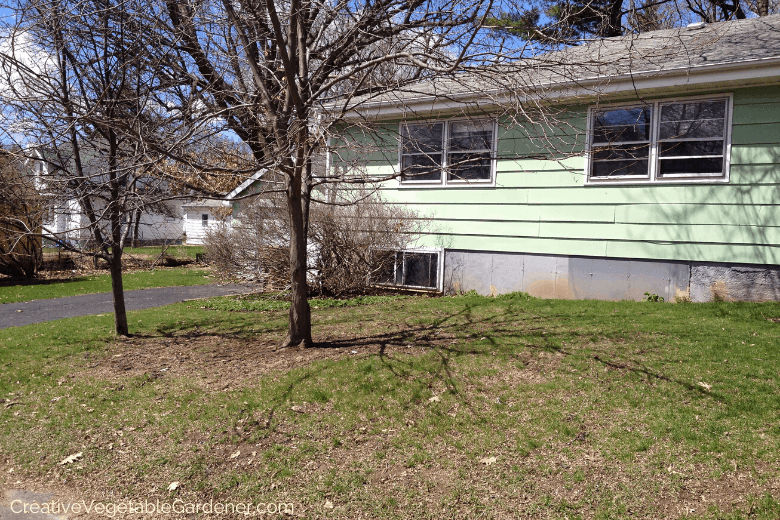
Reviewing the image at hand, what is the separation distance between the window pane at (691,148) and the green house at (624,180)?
2cm

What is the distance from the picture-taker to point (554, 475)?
3957mm

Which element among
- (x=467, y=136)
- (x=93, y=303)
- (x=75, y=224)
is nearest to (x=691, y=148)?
(x=467, y=136)

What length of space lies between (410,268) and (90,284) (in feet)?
32.8

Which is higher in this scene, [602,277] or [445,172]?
[445,172]

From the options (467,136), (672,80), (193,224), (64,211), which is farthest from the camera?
(193,224)

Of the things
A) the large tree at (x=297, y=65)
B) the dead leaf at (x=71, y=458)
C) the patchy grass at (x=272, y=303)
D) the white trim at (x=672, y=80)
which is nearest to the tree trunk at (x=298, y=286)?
the large tree at (x=297, y=65)

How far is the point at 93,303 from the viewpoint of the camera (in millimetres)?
12000

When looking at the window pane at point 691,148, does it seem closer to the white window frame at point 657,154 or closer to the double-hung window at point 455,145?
the white window frame at point 657,154

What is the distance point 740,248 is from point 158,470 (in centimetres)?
818

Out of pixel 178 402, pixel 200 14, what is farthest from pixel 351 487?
pixel 200 14

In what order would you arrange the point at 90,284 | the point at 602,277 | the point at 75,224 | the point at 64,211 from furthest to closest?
1. the point at 90,284
2. the point at 75,224
3. the point at 602,277
4. the point at 64,211

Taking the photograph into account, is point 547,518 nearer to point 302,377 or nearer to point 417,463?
point 417,463

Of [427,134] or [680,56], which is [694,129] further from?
[427,134]

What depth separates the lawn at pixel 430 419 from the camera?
382cm
